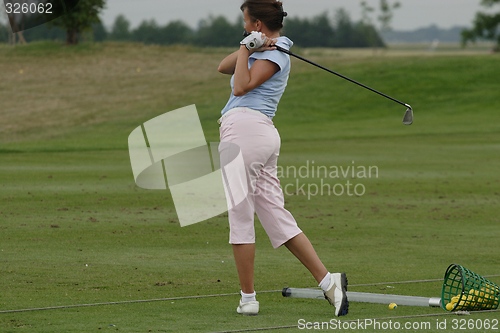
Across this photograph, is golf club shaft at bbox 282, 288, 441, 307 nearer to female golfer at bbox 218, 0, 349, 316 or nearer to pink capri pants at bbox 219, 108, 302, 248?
female golfer at bbox 218, 0, 349, 316

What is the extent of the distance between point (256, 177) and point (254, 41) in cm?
92

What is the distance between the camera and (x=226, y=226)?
11.3 m

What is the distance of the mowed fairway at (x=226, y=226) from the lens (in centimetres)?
675

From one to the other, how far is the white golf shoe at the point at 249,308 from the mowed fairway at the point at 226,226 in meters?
0.06

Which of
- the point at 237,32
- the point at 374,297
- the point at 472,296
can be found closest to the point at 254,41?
the point at 374,297

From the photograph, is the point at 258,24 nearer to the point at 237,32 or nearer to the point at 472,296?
the point at 472,296

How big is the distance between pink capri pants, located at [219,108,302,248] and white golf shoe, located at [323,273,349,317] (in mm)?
435

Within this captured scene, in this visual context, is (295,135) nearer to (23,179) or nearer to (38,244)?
(23,179)

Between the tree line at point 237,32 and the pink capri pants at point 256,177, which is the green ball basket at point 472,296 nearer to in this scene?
the pink capri pants at point 256,177

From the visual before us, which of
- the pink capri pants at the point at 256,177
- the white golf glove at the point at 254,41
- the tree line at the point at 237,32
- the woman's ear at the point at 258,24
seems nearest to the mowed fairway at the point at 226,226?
the pink capri pants at the point at 256,177

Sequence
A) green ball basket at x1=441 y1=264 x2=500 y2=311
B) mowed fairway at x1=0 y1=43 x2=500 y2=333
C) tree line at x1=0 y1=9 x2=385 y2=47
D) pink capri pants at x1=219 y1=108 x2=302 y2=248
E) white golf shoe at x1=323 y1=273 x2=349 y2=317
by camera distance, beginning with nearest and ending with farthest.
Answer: green ball basket at x1=441 y1=264 x2=500 y2=311 → white golf shoe at x1=323 y1=273 x2=349 y2=317 → pink capri pants at x1=219 y1=108 x2=302 y2=248 → mowed fairway at x1=0 y1=43 x2=500 y2=333 → tree line at x1=0 y1=9 x2=385 y2=47

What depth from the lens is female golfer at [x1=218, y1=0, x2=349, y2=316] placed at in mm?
6609

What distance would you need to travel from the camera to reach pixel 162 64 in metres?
47.0

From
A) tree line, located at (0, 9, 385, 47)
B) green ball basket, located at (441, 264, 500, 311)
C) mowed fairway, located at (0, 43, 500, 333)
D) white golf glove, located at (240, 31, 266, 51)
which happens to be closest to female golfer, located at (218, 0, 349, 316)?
white golf glove, located at (240, 31, 266, 51)
